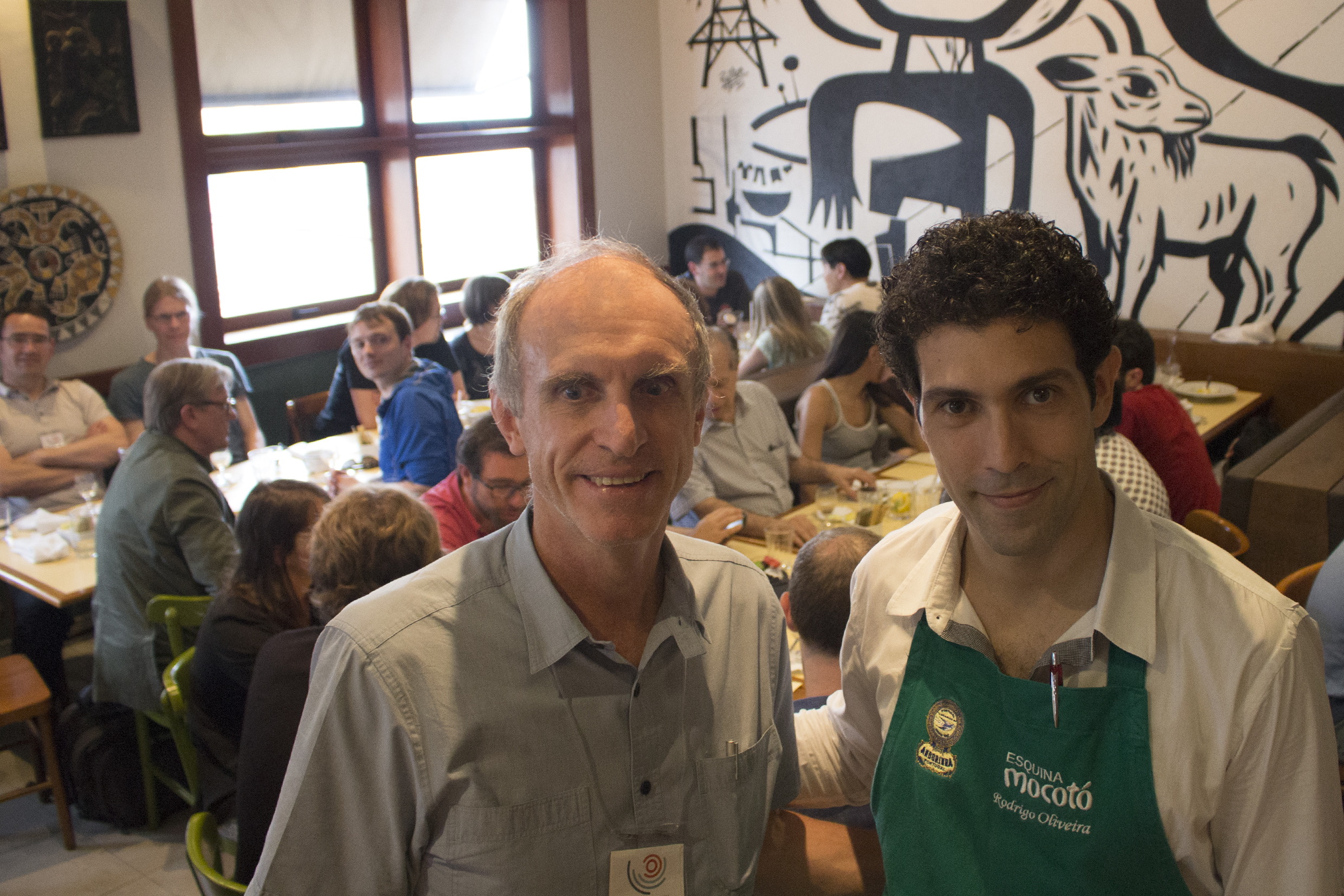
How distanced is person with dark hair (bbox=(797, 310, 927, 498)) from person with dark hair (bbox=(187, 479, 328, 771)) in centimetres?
231

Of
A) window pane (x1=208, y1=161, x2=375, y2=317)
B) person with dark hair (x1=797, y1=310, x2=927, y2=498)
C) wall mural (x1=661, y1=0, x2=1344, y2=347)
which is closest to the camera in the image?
person with dark hair (x1=797, y1=310, x2=927, y2=498)

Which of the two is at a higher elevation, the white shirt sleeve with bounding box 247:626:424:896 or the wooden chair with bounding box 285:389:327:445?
the white shirt sleeve with bounding box 247:626:424:896

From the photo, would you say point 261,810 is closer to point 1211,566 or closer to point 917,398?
point 917,398

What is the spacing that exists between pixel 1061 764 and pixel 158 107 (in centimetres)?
590

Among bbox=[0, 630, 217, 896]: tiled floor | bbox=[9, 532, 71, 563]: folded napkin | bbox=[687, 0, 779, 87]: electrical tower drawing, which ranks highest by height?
bbox=[687, 0, 779, 87]: electrical tower drawing

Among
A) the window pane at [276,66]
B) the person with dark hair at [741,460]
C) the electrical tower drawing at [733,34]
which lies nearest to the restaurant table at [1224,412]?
the person with dark hair at [741,460]

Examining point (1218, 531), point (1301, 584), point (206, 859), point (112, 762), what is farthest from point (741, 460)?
point (206, 859)

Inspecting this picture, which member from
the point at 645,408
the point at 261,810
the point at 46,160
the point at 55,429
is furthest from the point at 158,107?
the point at 645,408

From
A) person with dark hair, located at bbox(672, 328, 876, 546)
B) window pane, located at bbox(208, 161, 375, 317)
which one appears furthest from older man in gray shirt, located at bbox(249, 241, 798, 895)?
window pane, located at bbox(208, 161, 375, 317)

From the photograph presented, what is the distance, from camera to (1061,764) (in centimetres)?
126

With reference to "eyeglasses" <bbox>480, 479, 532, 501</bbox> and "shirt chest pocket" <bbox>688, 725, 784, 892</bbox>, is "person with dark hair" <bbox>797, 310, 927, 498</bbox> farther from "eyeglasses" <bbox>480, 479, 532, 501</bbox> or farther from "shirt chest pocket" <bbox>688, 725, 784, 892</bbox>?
"shirt chest pocket" <bbox>688, 725, 784, 892</bbox>

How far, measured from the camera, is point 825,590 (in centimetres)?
239

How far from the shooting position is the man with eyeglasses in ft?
14.0

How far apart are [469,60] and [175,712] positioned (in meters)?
5.69
